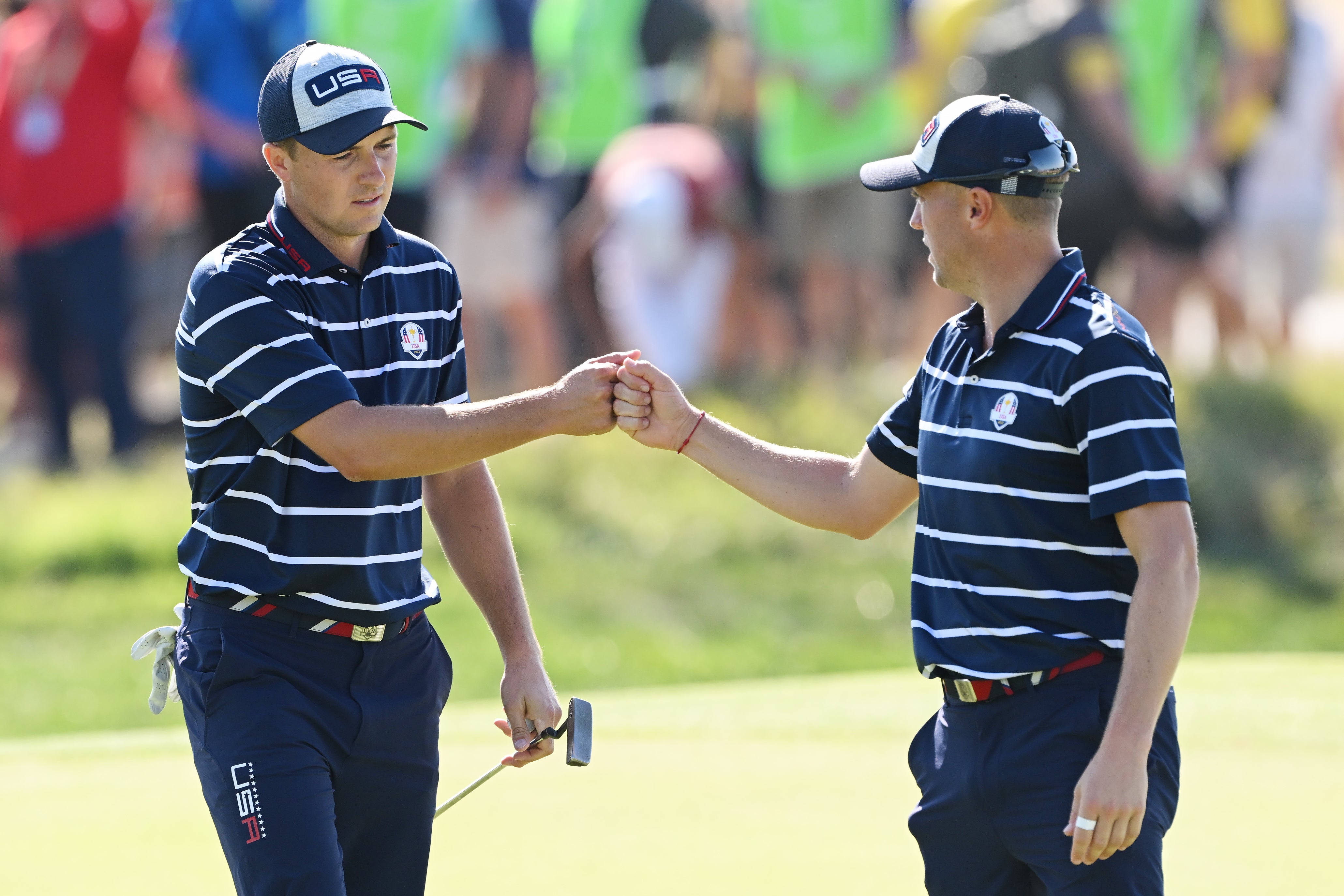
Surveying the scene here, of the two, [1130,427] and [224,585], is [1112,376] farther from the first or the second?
[224,585]

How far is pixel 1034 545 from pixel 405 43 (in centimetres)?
750

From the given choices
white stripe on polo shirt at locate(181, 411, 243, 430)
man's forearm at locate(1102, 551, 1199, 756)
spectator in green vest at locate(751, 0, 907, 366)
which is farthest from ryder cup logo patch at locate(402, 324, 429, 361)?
spectator in green vest at locate(751, 0, 907, 366)

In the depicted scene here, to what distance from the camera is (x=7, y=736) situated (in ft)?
24.5

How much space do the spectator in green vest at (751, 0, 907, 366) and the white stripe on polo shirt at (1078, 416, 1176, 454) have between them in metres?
7.55

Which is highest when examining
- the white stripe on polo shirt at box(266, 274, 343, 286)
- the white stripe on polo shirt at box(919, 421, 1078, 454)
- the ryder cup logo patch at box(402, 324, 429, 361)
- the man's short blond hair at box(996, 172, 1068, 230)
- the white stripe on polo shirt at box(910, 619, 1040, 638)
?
the man's short blond hair at box(996, 172, 1068, 230)

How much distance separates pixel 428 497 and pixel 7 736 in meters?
4.41

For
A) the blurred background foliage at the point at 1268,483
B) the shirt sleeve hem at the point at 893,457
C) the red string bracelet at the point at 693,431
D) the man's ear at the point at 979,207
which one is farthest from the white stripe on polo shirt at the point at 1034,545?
the blurred background foliage at the point at 1268,483

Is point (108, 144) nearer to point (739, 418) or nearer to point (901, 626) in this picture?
point (739, 418)

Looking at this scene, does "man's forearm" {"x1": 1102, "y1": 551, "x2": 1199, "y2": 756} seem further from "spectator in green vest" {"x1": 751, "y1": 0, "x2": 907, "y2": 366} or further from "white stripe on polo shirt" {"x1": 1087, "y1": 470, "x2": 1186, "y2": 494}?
"spectator in green vest" {"x1": 751, "y1": 0, "x2": 907, "y2": 366}

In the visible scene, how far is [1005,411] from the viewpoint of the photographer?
3.16 meters

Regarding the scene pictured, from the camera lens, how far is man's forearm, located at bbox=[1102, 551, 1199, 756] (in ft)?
9.71

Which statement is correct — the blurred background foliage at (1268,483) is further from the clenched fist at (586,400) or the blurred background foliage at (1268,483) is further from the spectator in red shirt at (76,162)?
the clenched fist at (586,400)

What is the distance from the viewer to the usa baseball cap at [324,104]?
3355mm

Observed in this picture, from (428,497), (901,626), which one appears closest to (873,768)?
(428,497)
